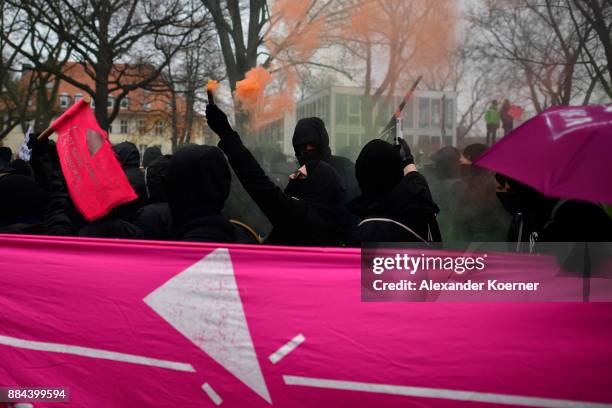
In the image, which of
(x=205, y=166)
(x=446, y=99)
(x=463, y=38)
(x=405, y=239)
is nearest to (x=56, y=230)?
(x=205, y=166)

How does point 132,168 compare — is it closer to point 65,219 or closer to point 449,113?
point 65,219

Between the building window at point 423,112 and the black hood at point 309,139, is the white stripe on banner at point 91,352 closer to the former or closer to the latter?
the black hood at point 309,139

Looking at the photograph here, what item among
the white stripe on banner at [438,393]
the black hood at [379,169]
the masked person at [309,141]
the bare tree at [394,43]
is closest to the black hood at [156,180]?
the masked person at [309,141]

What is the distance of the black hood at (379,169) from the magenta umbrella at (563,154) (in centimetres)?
74

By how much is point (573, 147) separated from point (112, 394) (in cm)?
204

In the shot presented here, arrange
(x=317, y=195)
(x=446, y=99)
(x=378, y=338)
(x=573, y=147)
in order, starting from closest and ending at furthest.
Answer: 1. (x=573, y=147)
2. (x=378, y=338)
3. (x=317, y=195)
4. (x=446, y=99)

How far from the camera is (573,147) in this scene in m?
1.80

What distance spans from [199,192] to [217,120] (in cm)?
37

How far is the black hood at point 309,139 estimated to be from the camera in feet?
11.9

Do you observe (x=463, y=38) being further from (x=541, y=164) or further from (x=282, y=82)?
(x=541, y=164)

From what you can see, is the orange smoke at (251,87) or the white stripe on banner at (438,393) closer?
the white stripe on banner at (438,393)

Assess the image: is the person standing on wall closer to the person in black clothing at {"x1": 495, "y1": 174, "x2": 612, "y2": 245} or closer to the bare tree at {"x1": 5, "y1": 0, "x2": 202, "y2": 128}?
the person in black clothing at {"x1": 495, "y1": 174, "x2": 612, "y2": 245}

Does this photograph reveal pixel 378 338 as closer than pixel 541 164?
No

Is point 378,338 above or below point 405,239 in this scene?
below
